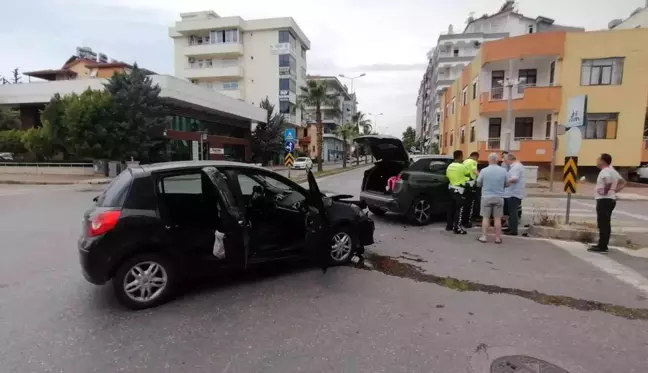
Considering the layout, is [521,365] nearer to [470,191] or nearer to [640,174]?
[470,191]

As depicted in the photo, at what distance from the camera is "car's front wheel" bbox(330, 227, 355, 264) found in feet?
17.7

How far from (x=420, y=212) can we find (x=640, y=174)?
21724 mm

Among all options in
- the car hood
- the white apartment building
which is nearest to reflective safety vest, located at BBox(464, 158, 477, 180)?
the car hood

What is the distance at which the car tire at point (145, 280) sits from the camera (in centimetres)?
391

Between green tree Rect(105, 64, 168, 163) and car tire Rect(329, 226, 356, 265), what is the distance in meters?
23.5

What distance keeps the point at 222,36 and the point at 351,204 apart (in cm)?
5477

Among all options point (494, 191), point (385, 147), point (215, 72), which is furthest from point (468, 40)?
point (494, 191)

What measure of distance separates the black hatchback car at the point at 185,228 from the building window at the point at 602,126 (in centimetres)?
2437

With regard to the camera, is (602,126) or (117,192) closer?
(117,192)

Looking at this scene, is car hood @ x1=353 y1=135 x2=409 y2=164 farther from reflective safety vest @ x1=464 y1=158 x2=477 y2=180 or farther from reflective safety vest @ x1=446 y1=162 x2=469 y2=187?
reflective safety vest @ x1=464 y1=158 x2=477 y2=180

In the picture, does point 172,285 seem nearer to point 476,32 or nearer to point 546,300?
point 546,300

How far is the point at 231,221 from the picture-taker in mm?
4090

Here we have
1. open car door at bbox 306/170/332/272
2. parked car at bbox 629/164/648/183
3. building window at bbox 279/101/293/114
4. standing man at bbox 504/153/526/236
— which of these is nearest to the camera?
open car door at bbox 306/170/332/272

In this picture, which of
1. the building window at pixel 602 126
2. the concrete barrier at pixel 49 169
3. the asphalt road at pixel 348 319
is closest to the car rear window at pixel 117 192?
the asphalt road at pixel 348 319
